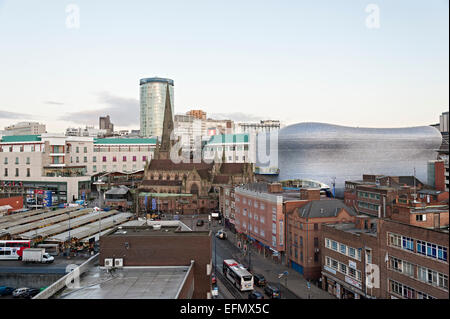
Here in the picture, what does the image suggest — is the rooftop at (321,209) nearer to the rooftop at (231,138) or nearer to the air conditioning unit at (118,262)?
the air conditioning unit at (118,262)

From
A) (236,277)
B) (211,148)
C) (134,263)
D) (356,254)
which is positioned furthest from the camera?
(211,148)

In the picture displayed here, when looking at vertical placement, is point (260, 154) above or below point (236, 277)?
above

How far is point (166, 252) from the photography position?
25922 mm

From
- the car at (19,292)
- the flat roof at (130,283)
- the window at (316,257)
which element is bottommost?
the car at (19,292)

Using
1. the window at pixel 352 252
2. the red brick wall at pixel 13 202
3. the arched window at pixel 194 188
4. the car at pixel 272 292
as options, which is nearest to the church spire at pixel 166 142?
the arched window at pixel 194 188

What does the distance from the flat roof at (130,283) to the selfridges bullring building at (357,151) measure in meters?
87.0

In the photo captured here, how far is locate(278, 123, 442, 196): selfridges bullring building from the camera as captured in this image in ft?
343

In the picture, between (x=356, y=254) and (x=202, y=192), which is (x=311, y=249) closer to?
(x=356, y=254)

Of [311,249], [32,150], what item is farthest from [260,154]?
[311,249]

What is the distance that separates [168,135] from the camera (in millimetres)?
113000

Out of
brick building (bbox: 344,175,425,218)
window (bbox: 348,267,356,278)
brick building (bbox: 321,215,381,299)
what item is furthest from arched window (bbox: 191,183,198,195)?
window (bbox: 348,267,356,278)

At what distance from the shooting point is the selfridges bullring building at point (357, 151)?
10456 centimetres

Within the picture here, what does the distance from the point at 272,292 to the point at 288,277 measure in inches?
239
